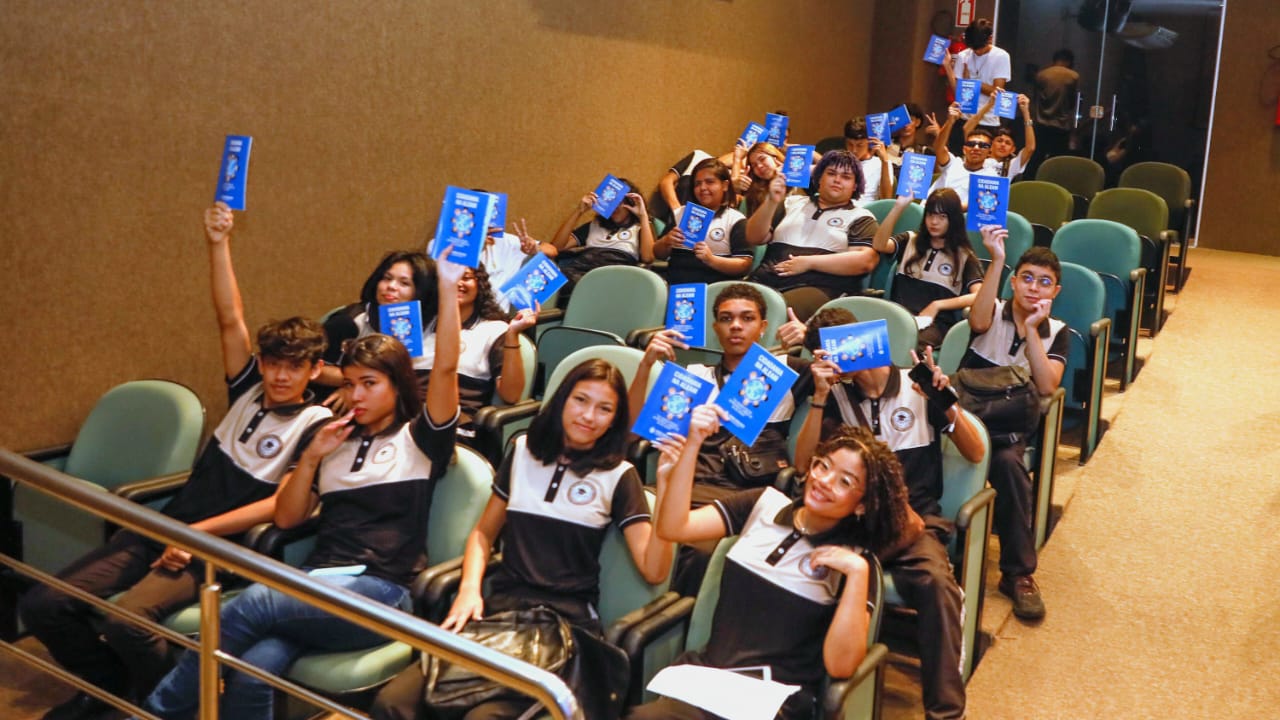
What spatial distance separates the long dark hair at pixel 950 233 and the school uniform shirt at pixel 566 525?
2.67 metres

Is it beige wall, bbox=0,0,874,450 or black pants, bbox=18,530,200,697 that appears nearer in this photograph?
black pants, bbox=18,530,200,697

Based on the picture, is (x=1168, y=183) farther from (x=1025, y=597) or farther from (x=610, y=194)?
(x=1025, y=597)

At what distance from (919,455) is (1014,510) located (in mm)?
540

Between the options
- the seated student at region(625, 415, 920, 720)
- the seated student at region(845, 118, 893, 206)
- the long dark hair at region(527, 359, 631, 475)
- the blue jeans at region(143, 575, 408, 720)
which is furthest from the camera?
the seated student at region(845, 118, 893, 206)

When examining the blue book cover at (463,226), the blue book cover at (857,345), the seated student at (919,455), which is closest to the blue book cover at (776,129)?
the seated student at (919,455)

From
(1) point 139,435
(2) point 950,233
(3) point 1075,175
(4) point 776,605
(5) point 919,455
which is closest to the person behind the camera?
(4) point 776,605

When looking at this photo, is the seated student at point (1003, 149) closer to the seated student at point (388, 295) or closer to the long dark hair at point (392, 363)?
the seated student at point (388, 295)

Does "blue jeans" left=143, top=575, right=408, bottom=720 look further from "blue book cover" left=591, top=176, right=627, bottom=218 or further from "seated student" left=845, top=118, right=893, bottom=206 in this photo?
"seated student" left=845, top=118, right=893, bottom=206

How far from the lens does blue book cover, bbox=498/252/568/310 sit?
4035 mm

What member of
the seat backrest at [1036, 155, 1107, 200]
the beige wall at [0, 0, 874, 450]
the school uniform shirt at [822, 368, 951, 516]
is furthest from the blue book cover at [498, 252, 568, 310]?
the seat backrest at [1036, 155, 1107, 200]

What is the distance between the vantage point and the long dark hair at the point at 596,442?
115 inches

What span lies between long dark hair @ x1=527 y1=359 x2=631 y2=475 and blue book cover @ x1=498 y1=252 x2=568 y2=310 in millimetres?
1117

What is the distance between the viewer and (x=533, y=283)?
4.08 metres

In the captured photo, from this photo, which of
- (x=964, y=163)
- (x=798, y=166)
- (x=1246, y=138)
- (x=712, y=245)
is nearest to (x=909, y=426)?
(x=798, y=166)
